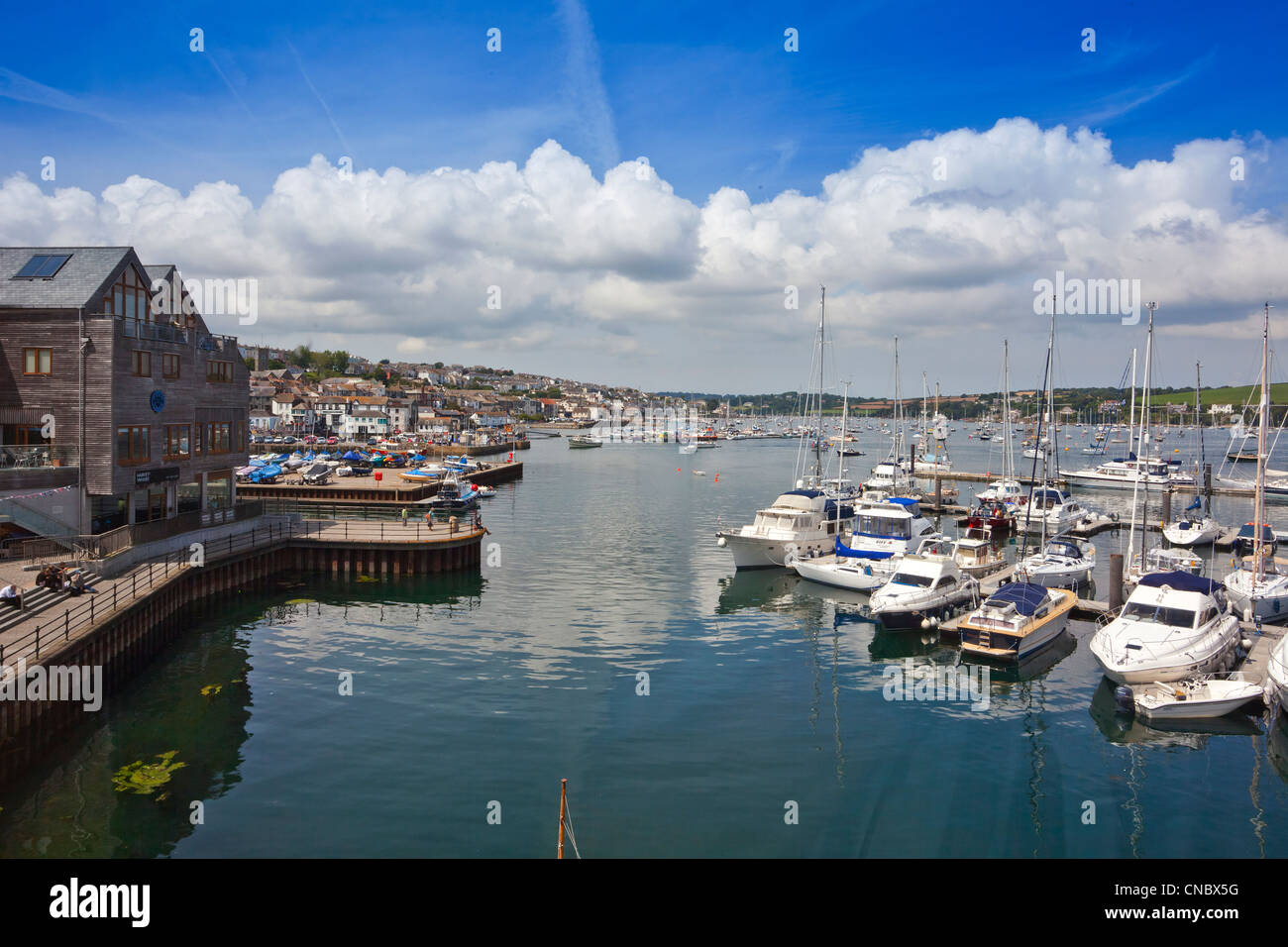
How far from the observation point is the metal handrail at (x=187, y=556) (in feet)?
73.9

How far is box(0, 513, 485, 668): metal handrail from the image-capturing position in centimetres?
2252

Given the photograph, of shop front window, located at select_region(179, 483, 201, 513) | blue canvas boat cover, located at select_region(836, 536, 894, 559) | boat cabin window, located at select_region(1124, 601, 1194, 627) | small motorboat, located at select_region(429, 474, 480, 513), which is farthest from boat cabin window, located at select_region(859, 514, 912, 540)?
shop front window, located at select_region(179, 483, 201, 513)

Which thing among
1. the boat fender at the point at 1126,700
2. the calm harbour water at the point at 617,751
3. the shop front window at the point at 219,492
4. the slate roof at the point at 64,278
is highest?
the slate roof at the point at 64,278

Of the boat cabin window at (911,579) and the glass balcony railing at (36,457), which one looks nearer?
the glass balcony railing at (36,457)

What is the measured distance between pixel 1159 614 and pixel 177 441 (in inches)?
1665

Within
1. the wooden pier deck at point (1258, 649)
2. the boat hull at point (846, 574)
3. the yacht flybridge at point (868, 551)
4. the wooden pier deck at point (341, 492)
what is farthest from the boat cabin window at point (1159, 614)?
the wooden pier deck at point (341, 492)

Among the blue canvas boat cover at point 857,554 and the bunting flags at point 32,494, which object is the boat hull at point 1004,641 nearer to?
the blue canvas boat cover at point 857,554

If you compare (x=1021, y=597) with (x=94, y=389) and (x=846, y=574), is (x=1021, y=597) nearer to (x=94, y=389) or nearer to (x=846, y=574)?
(x=846, y=574)

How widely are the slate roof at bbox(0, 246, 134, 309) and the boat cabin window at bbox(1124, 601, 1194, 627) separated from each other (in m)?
42.7

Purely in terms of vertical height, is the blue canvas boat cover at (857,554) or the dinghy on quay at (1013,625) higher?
the blue canvas boat cover at (857,554)

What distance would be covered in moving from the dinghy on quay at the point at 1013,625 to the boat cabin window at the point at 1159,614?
369 cm

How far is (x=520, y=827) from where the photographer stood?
58.6 feet

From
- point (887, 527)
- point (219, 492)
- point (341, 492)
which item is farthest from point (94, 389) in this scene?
point (887, 527)
